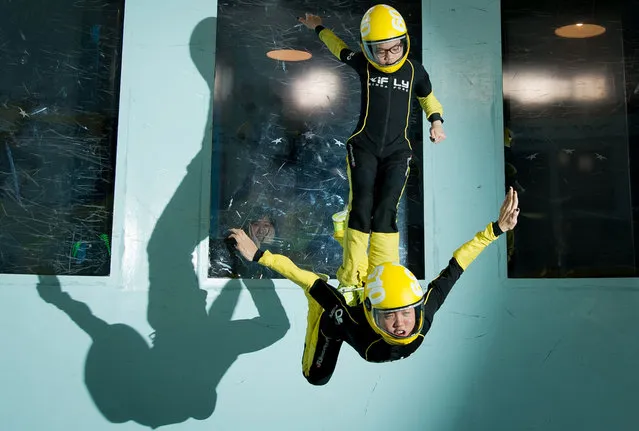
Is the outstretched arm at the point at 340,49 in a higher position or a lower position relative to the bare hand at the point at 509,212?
higher

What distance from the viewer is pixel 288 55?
3908mm

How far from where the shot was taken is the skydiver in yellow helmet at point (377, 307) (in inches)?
96.5

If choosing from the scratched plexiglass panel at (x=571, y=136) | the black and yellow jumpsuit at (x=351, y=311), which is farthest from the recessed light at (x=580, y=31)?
the black and yellow jumpsuit at (x=351, y=311)

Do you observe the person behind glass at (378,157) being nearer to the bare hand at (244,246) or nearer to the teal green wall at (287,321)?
the bare hand at (244,246)

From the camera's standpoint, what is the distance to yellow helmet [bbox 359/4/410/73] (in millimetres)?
2627

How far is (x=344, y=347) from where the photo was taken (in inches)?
141

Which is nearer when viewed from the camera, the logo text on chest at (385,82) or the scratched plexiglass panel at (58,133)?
the logo text on chest at (385,82)

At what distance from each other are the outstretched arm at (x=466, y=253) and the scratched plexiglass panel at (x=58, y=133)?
2.04 m

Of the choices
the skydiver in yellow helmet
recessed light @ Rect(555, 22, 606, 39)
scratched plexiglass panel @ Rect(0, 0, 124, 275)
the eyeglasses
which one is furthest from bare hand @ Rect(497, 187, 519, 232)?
scratched plexiglass panel @ Rect(0, 0, 124, 275)

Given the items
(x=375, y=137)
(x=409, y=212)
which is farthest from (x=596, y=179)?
(x=375, y=137)

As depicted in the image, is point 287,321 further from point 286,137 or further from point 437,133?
point 437,133

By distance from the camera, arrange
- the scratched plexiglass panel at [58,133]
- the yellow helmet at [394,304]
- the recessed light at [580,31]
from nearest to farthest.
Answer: the yellow helmet at [394,304] < the scratched plexiglass panel at [58,133] < the recessed light at [580,31]

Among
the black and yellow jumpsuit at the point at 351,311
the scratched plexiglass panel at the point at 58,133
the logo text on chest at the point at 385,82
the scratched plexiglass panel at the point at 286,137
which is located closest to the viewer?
the black and yellow jumpsuit at the point at 351,311

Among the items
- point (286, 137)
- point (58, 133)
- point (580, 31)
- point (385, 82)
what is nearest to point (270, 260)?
point (385, 82)
